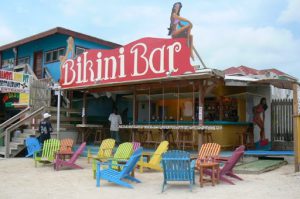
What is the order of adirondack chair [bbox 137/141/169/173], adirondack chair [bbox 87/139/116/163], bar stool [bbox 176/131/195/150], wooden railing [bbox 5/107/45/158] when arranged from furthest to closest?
wooden railing [bbox 5/107/45/158]
bar stool [bbox 176/131/195/150]
adirondack chair [bbox 87/139/116/163]
adirondack chair [bbox 137/141/169/173]

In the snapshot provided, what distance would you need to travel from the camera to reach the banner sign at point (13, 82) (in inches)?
562

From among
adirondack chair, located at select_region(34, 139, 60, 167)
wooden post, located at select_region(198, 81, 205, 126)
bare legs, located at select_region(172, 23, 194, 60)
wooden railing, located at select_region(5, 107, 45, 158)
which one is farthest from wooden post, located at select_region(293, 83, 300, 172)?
wooden railing, located at select_region(5, 107, 45, 158)

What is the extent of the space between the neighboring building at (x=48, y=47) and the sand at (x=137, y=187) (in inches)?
371

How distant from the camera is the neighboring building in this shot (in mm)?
18172

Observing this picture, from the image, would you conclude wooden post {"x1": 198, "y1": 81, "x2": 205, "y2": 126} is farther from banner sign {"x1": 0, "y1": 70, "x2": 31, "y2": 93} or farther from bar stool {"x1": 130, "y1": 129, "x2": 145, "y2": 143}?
banner sign {"x1": 0, "y1": 70, "x2": 31, "y2": 93}

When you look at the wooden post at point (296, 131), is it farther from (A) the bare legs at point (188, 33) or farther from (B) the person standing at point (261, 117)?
(A) the bare legs at point (188, 33)

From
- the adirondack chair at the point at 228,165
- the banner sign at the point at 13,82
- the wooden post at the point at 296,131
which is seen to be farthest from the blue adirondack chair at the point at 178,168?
the banner sign at the point at 13,82

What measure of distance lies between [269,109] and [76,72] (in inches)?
311

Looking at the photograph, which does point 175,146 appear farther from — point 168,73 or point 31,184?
point 31,184

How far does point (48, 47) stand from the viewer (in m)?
19.3

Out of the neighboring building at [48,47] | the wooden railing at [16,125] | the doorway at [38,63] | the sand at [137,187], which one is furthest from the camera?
the doorway at [38,63]

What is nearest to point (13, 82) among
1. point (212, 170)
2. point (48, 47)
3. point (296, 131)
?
point (48, 47)

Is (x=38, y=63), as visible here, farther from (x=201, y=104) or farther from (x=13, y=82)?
(x=201, y=104)

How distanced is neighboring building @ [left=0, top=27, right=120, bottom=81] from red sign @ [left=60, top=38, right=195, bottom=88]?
302 centimetres
